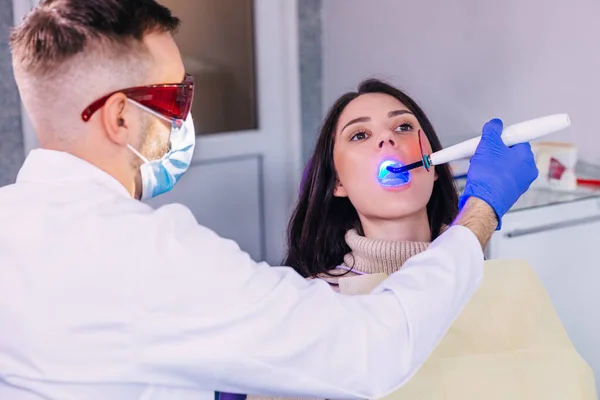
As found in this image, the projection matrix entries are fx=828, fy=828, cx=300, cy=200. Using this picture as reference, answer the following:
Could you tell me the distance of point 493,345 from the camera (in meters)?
1.47

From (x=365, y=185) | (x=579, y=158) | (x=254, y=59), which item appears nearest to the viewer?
(x=365, y=185)

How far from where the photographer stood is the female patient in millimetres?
1420

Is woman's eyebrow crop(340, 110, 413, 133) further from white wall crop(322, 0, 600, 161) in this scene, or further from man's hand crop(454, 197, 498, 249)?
white wall crop(322, 0, 600, 161)

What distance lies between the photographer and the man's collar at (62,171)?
3.41 ft

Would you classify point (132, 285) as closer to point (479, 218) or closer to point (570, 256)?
point (479, 218)

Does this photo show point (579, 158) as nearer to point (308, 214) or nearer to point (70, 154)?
point (308, 214)

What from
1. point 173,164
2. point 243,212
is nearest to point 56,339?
point 173,164

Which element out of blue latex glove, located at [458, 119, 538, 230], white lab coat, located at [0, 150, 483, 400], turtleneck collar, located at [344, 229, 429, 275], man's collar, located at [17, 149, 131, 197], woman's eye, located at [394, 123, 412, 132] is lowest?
turtleneck collar, located at [344, 229, 429, 275]

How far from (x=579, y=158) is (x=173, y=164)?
4.72 ft

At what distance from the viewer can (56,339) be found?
969 mm

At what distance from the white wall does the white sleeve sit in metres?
1.42

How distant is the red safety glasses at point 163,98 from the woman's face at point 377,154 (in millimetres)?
449

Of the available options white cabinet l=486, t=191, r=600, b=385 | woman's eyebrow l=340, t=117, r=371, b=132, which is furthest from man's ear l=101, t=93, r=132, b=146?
Answer: white cabinet l=486, t=191, r=600, b=385

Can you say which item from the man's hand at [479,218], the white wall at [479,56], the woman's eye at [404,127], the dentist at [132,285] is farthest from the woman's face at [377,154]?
the white wall at [479,56]
